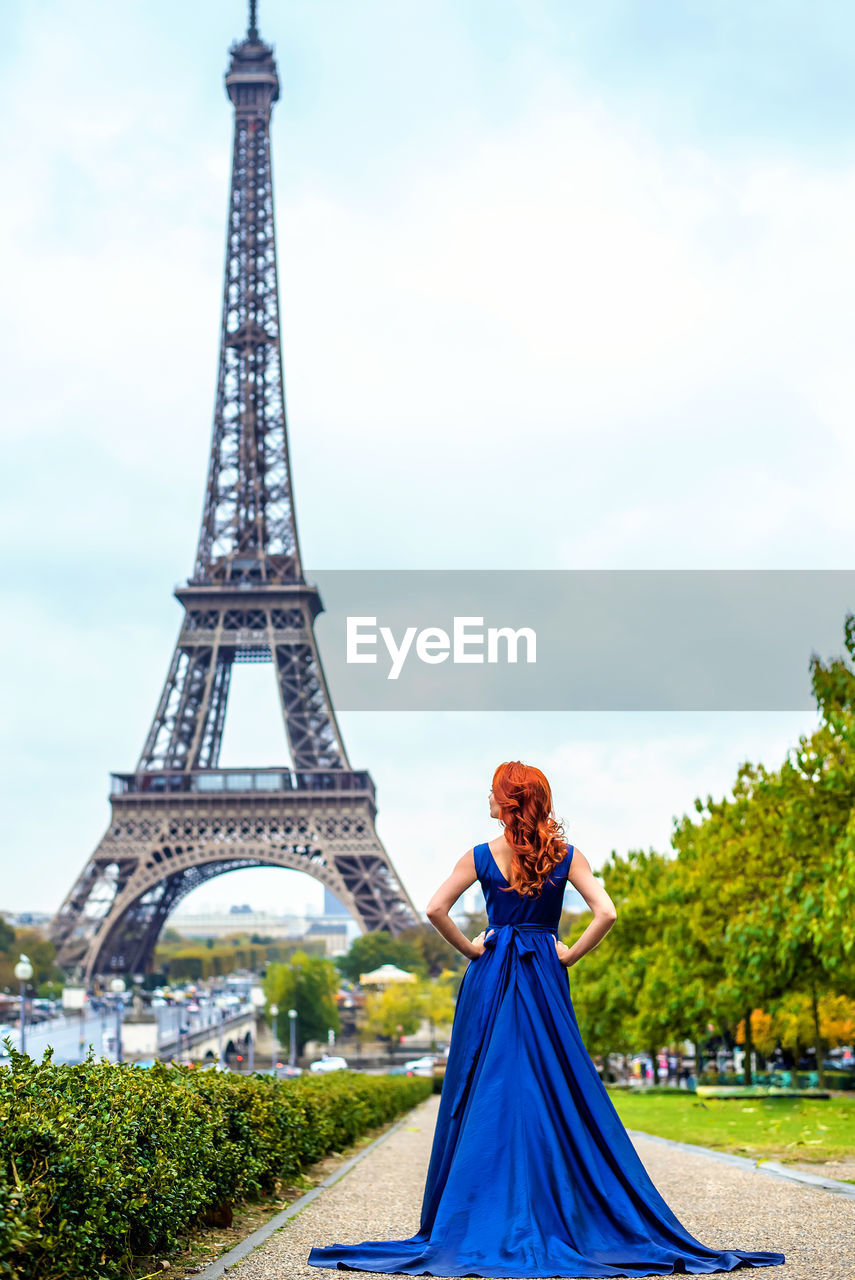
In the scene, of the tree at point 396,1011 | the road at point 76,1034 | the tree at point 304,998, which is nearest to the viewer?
the road at point 76,1034

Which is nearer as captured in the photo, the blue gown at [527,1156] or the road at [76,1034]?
the blue gown at [527,1156]

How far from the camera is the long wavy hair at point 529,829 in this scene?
5977 mm

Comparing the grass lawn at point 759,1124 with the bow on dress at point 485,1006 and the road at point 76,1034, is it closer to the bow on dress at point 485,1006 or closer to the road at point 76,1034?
the bow on dress at point 485,1006

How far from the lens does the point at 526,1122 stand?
5.79 meters

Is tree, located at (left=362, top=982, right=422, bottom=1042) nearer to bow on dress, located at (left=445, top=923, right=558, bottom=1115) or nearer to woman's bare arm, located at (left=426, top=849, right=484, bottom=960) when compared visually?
bow on dress, located at (left=445, top=923, right=558, bottom=1115)

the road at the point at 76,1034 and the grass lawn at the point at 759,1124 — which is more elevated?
the grass lawn at the point at 759,1124

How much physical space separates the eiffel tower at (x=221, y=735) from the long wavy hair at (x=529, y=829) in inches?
2058

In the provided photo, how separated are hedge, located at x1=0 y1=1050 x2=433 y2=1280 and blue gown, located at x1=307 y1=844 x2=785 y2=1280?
90cm

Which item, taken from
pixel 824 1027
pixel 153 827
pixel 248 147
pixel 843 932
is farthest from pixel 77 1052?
pixel 248 147

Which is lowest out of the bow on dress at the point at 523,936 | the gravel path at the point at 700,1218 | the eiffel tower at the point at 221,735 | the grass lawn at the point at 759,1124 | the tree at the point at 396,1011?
the tree at the point at 396,1011

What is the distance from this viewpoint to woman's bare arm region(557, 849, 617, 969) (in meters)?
5.91

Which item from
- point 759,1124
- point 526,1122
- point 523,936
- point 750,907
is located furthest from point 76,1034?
point 526,1122

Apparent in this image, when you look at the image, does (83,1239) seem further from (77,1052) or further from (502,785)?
(77,1052)

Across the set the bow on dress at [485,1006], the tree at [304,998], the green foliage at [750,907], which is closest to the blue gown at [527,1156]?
the bow on dress at [485,1006]
